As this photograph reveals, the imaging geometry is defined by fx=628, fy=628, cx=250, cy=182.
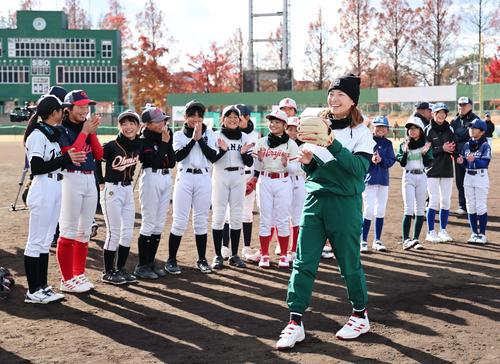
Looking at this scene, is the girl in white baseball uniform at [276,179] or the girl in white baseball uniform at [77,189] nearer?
the girl in white baseball uniform at [77,189]

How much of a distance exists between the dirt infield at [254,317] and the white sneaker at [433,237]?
0.97 metres

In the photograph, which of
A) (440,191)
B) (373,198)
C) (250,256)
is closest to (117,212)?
(250,256)

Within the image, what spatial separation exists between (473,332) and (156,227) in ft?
12.3

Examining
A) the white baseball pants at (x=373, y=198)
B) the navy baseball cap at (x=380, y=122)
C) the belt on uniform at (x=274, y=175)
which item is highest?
the navy baseball cap at (x=380, y=122)

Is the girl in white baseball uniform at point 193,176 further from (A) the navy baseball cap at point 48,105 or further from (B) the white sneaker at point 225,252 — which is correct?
(A) the navy baseball cap at point 48,105

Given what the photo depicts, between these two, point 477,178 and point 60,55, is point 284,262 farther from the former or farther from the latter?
point 60,55

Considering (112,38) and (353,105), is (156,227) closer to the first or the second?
(353,105)

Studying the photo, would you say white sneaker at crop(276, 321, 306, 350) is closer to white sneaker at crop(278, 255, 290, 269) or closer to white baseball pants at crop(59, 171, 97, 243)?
white baseball pants at crop(59, 171, 97, 243)

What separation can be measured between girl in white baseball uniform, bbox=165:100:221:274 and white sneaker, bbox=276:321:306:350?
9.07 ft

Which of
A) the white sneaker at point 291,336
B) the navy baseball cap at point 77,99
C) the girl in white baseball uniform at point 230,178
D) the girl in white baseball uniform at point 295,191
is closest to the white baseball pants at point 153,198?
the girl in white baseball uniform at point 230,178

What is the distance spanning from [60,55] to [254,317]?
53.9 metres

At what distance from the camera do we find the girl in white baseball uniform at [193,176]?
24.6 ft

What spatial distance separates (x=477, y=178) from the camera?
9.44m

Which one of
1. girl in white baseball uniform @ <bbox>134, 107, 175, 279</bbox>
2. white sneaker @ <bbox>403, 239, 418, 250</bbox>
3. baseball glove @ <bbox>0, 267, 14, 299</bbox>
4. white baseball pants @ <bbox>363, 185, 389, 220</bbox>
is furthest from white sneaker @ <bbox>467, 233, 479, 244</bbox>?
baseball glove @ <bbox>0, 267, 14, 299</bbox>
